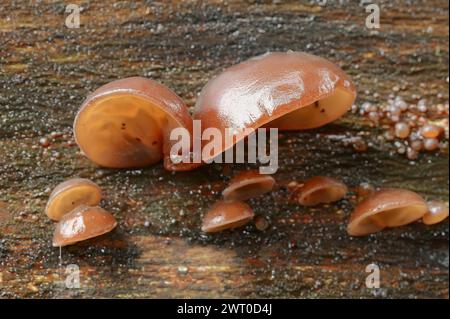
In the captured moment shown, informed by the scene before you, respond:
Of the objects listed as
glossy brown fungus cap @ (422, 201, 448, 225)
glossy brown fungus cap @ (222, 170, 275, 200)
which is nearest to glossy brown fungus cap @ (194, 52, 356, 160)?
glossy brown fungus cap @ (222, 170, 275, 200)

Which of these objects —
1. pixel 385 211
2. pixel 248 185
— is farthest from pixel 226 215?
pixel 385 211

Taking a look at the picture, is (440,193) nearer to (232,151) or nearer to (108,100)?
(232,151)

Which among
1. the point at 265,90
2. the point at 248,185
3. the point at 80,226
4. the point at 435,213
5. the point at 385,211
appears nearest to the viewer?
the point at 265,90

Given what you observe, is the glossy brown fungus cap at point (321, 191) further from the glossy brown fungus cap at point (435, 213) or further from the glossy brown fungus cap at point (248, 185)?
the glossy brown fungus cap at point (435, 213)

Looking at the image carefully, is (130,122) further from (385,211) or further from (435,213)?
(435,213)

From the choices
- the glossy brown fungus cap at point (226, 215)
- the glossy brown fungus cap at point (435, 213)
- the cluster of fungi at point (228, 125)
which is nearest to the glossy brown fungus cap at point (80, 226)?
the cluster of fungi at point (228, 125)

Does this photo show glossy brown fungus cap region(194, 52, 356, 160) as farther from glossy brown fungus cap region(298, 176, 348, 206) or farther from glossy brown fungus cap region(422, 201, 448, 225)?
glossy brown fungus cap region(422, 201, 448, 225)
